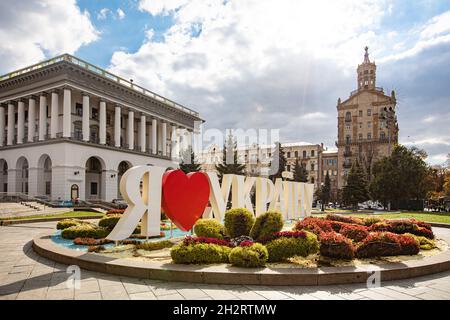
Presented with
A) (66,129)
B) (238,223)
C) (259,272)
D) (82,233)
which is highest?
(66,129)

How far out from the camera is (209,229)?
35.1 feet

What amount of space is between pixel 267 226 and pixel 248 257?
2.49 meters

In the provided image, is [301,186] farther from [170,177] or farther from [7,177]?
[7,177]

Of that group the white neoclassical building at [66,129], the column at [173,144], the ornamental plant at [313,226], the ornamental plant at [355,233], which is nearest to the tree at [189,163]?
the column at [173,144]

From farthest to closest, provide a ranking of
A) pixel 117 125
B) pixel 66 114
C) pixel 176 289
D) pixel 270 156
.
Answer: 1. pixel 270 156
2. pixel 117 125
3. pixel 66 114
4. pixel 176 289

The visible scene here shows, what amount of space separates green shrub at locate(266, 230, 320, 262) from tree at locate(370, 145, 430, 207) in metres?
42.4

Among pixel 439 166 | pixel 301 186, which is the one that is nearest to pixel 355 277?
pixel 301 186

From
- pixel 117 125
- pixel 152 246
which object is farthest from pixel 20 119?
pixel 152 246

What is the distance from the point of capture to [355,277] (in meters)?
7.07

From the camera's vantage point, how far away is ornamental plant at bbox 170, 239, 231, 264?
771cm

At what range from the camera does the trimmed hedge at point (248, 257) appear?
7410mm

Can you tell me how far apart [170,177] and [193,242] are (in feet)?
14.2

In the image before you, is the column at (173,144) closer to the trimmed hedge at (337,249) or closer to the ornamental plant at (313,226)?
the ornamental plant at (313,226)

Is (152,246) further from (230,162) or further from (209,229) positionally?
(230,162)
